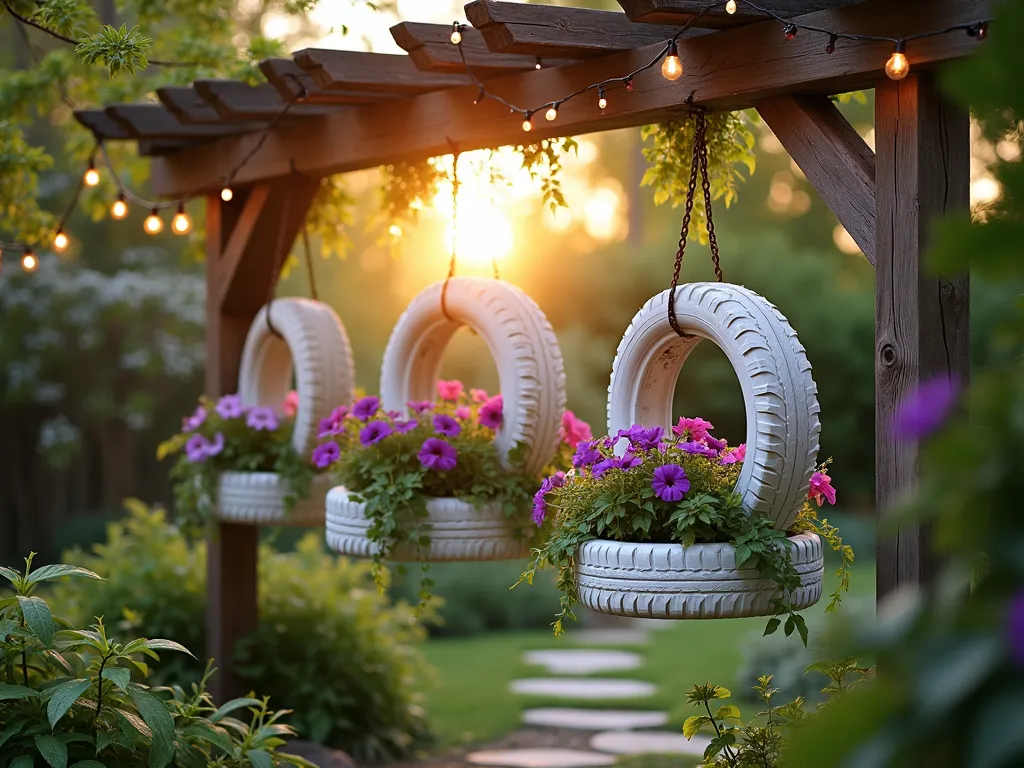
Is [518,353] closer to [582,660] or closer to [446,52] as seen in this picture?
[446,52]

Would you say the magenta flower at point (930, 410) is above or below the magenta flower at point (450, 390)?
below

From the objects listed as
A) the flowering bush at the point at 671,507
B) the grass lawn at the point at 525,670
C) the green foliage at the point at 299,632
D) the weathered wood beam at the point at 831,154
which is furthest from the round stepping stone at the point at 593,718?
the weathered wood beam at the point at 831,154

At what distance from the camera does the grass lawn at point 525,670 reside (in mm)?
5246

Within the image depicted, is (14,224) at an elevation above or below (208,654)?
above

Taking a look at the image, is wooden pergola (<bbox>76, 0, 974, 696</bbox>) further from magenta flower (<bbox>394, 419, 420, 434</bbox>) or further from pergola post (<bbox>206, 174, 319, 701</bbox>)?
magenta flower (<bbox>394, 419, 420, 434</bbox>)

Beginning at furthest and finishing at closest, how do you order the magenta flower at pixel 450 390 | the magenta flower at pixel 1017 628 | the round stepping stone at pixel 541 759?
the round stepping stone at pixel 541 759
the magenta flower at pixel 450 390
the magenta flower at pixel 1017 628

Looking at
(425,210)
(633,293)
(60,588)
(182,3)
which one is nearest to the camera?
(425,210)

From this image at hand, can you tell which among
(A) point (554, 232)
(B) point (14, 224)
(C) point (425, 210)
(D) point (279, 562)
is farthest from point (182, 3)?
(A) point (554, 232)

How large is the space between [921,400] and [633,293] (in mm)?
9243

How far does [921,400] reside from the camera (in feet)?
3.40

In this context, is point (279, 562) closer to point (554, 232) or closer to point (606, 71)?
point (606, 71)

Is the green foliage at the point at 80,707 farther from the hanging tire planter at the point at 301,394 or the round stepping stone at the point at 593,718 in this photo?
the round stepping stone at the point at 593,718

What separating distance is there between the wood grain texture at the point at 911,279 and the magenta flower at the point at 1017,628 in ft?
4.98

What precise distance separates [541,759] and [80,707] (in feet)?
7.72
